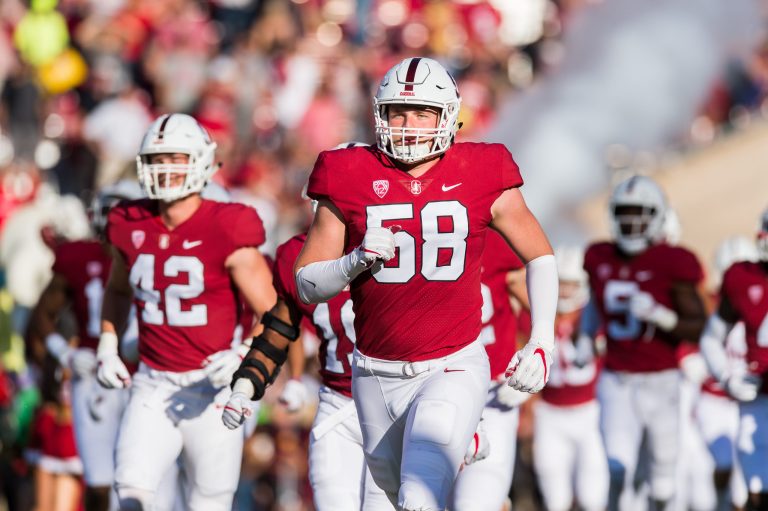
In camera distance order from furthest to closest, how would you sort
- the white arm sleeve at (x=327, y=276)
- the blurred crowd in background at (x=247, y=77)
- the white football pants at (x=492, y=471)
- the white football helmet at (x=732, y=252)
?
1. the blurred crowd in background at (x=247, y=77)
2. the white football helmet at (x=732, y=252)
3. the white football pants at (x=492, y=471)
4. the white arm sleeve at (x=327, y=276)

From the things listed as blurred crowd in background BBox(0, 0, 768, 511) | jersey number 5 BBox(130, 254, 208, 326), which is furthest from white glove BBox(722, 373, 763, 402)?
blurred crowd in background BBox(0, 0, 768, 511)

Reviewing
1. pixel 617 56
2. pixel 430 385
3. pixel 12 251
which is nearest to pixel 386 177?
pixel 430 385

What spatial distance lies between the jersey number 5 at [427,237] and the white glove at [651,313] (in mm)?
3059

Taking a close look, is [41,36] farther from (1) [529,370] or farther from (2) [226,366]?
(1) [529,370]

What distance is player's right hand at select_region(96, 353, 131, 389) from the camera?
21.3ft

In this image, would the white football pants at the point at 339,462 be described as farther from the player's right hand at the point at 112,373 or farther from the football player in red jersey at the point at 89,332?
the football player in red jersey at the point at 89,332

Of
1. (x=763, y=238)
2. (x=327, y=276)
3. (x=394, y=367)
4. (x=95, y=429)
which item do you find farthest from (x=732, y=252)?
(x=327, y=276)

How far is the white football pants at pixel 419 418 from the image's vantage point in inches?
197

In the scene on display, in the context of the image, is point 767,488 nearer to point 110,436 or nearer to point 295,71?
point 110,436

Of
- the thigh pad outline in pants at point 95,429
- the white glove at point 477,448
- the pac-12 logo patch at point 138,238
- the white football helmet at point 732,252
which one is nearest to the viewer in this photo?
the white glove at point 477,448

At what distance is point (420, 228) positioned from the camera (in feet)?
16.8

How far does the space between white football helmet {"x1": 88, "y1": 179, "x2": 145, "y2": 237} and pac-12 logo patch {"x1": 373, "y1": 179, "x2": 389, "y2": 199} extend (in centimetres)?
307

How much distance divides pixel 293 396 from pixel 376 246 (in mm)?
1905

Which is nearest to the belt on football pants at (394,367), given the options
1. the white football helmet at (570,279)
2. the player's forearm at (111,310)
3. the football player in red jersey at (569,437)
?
the player's forearm at (111,310)
